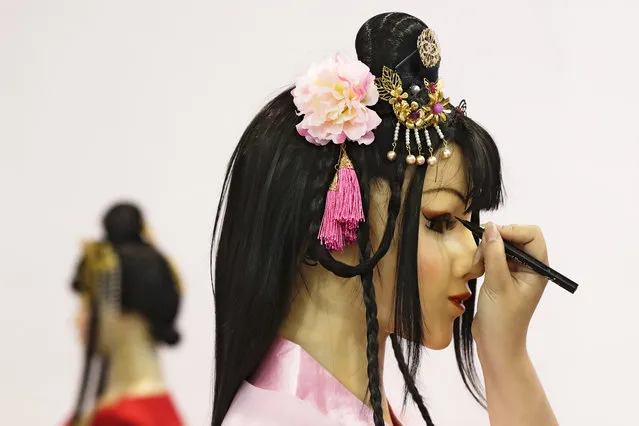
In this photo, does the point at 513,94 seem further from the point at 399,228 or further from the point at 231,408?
the point at 231,408

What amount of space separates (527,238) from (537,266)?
0.05 m

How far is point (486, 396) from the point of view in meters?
1.87

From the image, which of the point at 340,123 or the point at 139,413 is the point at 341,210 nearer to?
the point at 340,123

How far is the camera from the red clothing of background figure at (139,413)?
3.35 ft

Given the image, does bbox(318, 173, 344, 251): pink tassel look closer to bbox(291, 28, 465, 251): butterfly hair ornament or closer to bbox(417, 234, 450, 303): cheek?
bbox(291, 28, 465, 251): butterfly hair ornament

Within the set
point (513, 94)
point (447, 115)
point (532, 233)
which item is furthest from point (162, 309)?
point (513, 94)

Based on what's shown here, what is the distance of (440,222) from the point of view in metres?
1.68

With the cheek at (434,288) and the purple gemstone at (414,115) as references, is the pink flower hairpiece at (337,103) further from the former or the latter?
the cheek at (434,288)

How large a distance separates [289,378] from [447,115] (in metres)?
0.45

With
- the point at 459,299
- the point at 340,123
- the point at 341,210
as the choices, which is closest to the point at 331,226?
the point at 341,210

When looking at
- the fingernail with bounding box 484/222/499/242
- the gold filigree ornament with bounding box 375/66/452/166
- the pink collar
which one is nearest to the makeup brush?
the fingernail with bounding box 484/222/499/242

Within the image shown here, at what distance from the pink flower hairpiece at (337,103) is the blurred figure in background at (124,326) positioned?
612 mm

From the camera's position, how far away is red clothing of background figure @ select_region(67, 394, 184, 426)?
102 cm

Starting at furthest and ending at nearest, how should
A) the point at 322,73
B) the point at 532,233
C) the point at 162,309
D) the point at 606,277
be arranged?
the point at 606,277 → the point at 532,233 → the point at 322,73 → the point at 162,309
